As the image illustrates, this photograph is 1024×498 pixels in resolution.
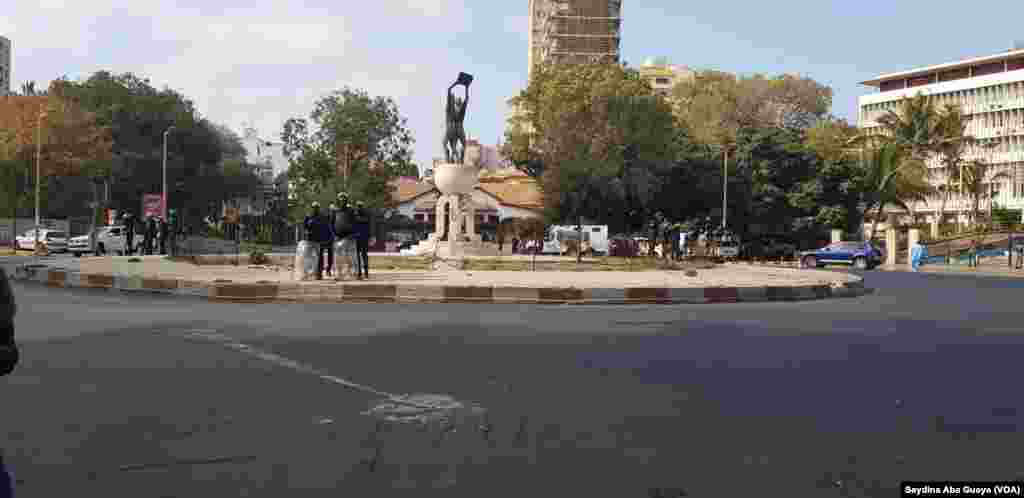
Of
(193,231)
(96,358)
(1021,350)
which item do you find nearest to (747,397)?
(1021,350)

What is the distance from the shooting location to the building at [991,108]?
8262cm

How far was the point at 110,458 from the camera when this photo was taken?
4.82m

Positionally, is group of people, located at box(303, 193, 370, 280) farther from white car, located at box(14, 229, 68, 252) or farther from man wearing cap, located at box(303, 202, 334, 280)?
white car, located at box(14, 229, 68, 252)

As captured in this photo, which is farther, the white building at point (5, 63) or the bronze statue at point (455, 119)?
the white building at point (5, 63)

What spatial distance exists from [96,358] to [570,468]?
5400mm

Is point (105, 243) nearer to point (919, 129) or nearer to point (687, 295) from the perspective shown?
point (687, 295)

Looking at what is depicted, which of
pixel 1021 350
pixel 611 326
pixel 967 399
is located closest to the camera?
pixel 967 399

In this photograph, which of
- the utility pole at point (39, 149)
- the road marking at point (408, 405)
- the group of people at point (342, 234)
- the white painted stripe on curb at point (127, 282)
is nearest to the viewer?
the road marking at point (408, 405)

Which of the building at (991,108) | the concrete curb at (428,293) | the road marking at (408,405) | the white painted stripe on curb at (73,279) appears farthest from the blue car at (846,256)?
the building at (991,108)

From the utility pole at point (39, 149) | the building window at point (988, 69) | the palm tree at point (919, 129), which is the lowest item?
the utility pole at point (39, 149)

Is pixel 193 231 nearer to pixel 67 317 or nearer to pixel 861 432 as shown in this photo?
pixel 67 317

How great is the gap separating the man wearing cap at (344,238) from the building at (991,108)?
70.6 meters

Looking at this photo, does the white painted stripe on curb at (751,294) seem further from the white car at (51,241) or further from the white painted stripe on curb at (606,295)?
the white car at (51,241)

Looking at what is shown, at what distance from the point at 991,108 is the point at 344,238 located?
81797mm
